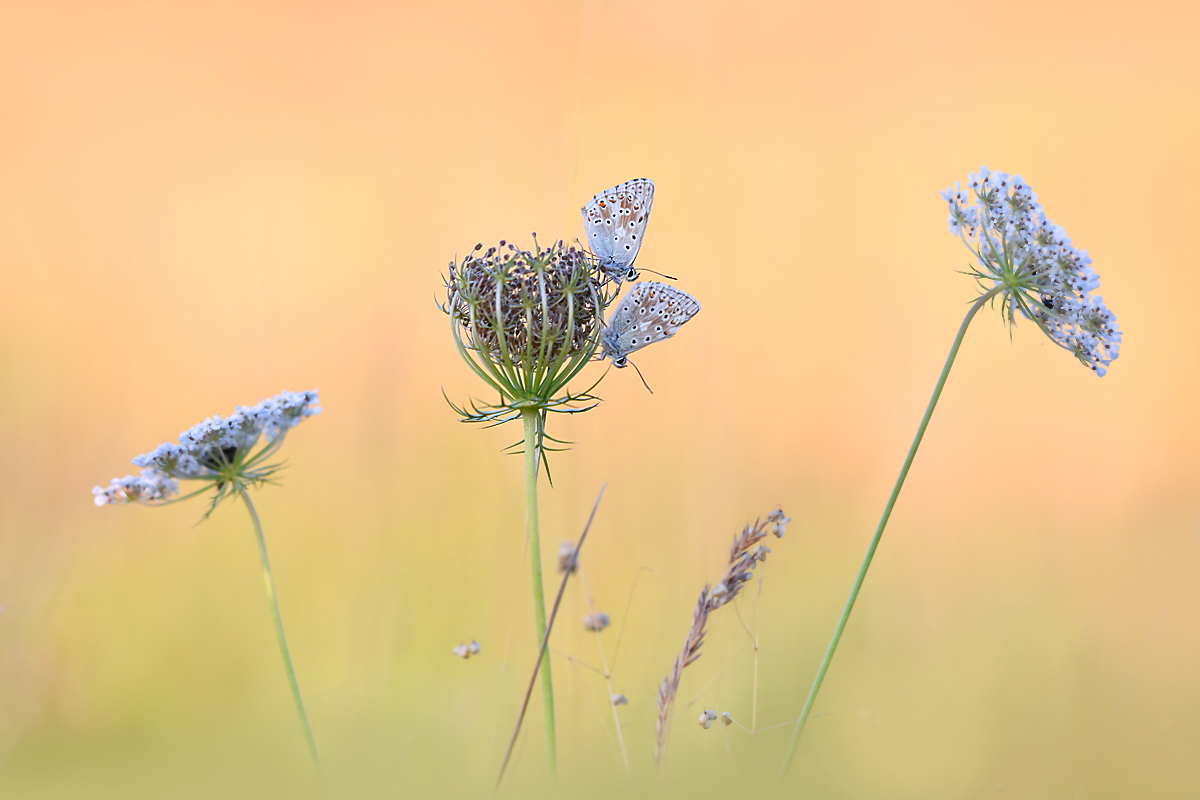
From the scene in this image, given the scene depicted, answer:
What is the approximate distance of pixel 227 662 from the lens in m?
2.71

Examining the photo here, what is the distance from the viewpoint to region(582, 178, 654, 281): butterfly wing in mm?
1996

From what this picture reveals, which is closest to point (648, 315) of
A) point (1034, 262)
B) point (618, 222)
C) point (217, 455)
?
point (618, 222)

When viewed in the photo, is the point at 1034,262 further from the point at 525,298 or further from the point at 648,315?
the point at 525,298

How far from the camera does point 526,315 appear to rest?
73.2 inches

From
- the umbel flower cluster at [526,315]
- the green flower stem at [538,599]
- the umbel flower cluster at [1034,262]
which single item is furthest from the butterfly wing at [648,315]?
the umbel flower cluster at [1034,262]

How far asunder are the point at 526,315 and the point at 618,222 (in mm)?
352

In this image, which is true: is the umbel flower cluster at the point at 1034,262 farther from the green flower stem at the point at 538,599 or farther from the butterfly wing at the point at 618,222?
the green flower stem at the point at 538,599

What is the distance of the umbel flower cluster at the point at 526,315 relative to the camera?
1.86 meters

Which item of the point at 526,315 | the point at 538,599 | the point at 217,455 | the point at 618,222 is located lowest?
the point at 538,599

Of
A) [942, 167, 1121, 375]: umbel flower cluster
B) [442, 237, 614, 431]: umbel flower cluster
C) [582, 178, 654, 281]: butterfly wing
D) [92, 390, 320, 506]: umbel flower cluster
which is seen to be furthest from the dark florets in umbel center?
[942, 167, 1121, 375]: umbel flower cluster

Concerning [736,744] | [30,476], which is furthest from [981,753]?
[30,476]

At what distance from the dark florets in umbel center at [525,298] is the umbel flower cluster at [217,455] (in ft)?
1.34

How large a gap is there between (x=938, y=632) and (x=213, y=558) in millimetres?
2378

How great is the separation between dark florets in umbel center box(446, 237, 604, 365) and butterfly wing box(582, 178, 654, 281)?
0.11m
